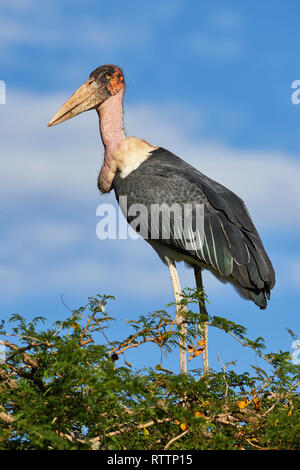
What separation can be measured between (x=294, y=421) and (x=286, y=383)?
485 millimetres

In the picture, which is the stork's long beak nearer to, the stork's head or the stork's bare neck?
the stork's head

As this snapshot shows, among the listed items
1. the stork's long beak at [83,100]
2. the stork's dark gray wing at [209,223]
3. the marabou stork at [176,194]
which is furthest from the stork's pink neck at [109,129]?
the stork's dark gray wing at [209,223]

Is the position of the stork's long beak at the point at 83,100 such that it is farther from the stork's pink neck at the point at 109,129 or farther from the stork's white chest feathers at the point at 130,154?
the stork's white chest feathers at the point at 130,154

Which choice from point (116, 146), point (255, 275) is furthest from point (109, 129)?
point (255, 275)

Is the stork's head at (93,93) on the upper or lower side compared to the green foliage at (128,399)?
upper

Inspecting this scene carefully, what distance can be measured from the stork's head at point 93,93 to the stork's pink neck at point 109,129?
3.3 inches

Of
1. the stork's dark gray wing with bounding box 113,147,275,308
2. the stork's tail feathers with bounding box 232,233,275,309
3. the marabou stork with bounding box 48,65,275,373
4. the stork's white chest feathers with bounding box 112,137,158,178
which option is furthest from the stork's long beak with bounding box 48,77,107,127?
the stork's tail feathers with bounding box 232,233,275,309

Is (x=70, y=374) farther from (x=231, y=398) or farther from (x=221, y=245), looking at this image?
(x=221, y=245)

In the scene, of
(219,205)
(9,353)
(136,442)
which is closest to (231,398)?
(136,442)

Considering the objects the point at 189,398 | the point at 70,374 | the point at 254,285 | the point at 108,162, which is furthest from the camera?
the point at 108,162

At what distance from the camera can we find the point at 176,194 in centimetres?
776

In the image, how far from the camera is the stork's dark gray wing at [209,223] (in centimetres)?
730

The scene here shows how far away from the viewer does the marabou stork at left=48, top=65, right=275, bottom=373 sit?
24.1 ft

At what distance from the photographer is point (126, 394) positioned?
445cm
